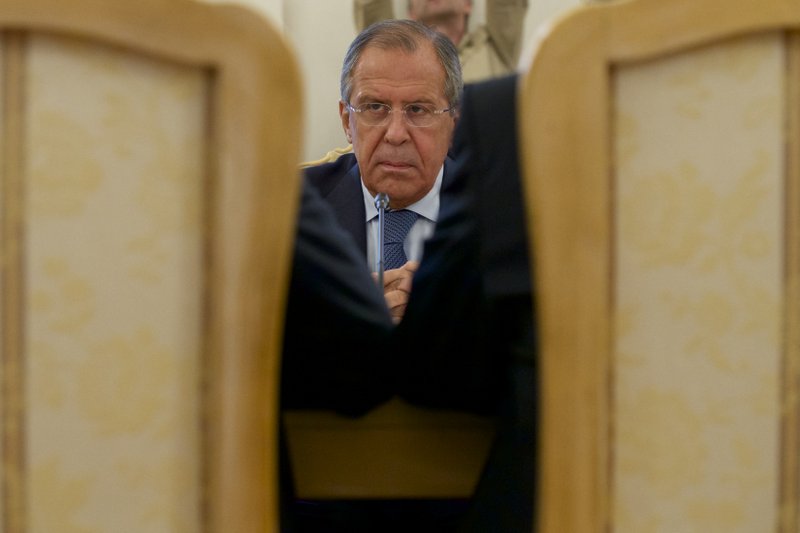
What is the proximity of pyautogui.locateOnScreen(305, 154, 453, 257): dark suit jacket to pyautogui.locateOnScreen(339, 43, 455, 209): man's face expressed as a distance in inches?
1.4

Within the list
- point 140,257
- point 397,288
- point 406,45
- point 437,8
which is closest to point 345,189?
point 406,45

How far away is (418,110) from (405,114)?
0.09 feet

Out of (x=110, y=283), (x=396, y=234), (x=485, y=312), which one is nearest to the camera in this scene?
(x=110, y=283)

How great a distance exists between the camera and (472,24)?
332cm

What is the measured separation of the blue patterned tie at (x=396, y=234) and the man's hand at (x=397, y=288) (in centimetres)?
38

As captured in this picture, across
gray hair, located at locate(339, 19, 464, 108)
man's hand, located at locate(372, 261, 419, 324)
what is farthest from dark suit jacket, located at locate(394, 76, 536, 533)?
gray hair, located at locate(339, 19, 464, 108)

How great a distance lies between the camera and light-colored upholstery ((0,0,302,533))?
0.73 metres

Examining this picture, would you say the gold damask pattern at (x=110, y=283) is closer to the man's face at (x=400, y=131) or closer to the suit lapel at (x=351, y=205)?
the suit lapel at (x=351, y=205)

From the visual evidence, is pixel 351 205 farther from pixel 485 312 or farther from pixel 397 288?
pixel 485 312

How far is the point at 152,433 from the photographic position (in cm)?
79

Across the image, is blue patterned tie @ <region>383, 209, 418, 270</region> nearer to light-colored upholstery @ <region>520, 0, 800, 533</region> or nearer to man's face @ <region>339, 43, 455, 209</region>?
man's face @ <region>339, 43, 455, 209</region>

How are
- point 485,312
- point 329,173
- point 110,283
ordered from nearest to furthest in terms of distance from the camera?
point 110,283 → point 485,312 → point 329,173

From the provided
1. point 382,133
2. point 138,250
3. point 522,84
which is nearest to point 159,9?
point 138,250

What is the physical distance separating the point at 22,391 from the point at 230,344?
0.16 meters
